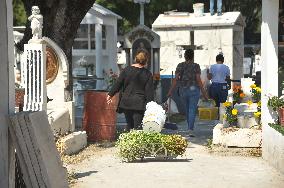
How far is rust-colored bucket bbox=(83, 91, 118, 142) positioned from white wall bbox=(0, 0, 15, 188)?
5.95m

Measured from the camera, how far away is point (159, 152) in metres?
9.06

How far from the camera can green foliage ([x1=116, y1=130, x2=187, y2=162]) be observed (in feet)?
29.2

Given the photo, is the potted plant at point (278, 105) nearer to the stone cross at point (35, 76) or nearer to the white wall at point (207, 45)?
the stone cross at point (35, 76)

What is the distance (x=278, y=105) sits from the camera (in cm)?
894

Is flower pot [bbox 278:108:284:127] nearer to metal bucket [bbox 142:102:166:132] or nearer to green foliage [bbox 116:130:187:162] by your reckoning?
green foliage [bbox 116:130:187:162]

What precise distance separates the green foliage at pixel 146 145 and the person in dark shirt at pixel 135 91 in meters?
0.83

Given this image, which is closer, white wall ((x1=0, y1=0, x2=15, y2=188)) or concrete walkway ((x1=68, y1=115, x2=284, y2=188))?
white wall ((x1=0, y1=0, x2=15, y2=188))

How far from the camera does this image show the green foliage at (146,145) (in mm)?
8906

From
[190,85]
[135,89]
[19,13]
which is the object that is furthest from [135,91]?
[19,13]

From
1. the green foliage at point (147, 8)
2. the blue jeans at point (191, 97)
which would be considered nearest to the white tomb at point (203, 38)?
the green foliage at point (147, 8)

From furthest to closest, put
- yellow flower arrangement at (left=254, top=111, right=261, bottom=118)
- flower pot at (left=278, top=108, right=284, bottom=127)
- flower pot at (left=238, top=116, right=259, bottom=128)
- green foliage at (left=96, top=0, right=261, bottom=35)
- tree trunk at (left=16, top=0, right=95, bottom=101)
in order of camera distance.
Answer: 1. green foliage at (left=96, top=0, right=261, bottom=35)
2. tree trunk at (left=16, top=0, right=95, bottom=101)
3. flower pot at (left=238, top=116, right=259, bottom=128)
4. yellow flower arrangement at (left=254, top=111, right=261, bottom=118)
5. flower pot at (left=278, top=108, right=284, bottom=127)

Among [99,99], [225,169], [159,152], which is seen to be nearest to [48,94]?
[99,99]

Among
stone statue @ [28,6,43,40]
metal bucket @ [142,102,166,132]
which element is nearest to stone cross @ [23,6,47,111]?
stone statue @ [28,6,43,40]

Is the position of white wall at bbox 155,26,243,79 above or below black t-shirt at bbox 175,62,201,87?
above
